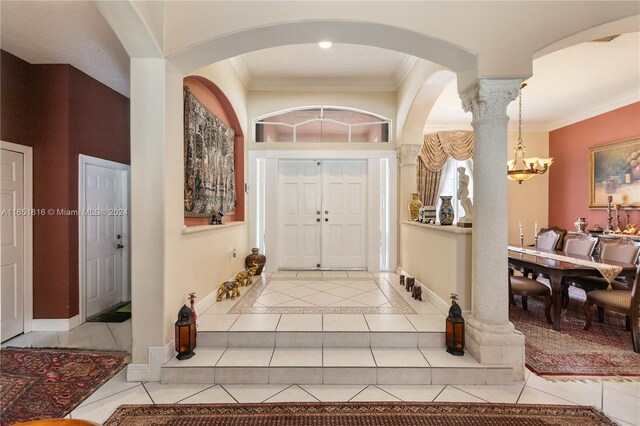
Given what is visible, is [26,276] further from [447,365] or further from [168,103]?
[447,365]

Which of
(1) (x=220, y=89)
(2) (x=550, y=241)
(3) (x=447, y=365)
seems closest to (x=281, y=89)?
(1) (x=220, y=89)

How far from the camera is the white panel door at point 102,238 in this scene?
3.44 metres

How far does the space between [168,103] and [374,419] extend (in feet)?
8.86

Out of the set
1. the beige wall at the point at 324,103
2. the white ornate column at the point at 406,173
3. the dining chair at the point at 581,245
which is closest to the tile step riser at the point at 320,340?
the white ornate column at the point at 406,173

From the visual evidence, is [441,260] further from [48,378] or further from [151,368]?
[48,378]

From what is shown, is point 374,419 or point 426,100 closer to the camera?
point 374,419

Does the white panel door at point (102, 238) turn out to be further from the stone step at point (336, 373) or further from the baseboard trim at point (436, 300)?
the baseboard trim at point (436, 300)

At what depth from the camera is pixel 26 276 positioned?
3.07 m

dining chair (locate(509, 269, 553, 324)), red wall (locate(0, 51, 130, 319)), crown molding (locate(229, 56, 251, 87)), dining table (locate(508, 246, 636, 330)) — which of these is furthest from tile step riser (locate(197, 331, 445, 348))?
crown molding (locate(229, 56, 251, 87))

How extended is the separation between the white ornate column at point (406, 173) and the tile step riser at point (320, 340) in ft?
7.84

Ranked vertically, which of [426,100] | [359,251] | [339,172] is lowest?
[359,251]

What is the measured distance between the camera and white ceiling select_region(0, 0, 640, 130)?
2.51 meters

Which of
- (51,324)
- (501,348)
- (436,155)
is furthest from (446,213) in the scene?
(51,324)

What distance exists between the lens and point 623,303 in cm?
276
